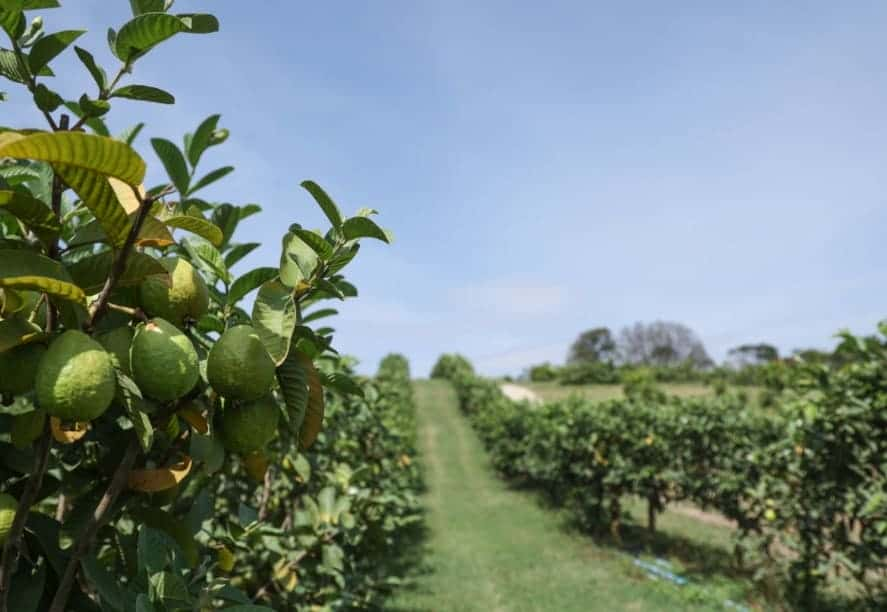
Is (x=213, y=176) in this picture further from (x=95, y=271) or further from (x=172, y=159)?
(x=95, y=271)

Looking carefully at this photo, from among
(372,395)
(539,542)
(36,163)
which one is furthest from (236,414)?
(539,542)

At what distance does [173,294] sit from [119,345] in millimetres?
106

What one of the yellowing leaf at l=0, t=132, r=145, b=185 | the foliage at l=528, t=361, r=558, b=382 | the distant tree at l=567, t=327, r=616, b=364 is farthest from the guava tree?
the distant tree at l=567, t=327, r=616, b=364

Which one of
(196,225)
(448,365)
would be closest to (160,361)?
(196,225)

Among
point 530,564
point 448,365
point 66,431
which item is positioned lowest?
point 530,564

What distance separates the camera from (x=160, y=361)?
0.80m

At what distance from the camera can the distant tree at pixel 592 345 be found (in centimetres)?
8994

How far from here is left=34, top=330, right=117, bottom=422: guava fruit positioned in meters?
0.72

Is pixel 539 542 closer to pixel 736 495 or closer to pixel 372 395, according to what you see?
pixel 736 495

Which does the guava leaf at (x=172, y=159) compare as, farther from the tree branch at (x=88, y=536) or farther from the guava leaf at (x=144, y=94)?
the tree branch at (x=88, y=536)

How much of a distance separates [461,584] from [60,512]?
6080 millimetres

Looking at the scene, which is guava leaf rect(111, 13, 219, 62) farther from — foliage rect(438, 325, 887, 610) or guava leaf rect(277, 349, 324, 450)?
foliage rect(438, 325, 887, 610)

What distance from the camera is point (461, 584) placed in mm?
6770

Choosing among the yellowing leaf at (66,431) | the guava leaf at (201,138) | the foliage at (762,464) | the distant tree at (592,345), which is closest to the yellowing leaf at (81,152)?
the yellowing leaf at (66,431)
